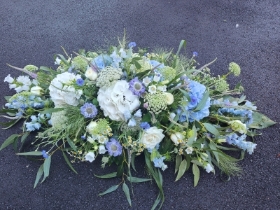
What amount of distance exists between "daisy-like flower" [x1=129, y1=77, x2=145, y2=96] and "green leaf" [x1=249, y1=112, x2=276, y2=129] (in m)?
0.61

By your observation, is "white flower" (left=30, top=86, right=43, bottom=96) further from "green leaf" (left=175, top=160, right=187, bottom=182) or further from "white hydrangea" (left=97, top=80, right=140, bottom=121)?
"green leaf" (left=175, top=160, right=187, bottom=182)

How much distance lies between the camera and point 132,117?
138cm

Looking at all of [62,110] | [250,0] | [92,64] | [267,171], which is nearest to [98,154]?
[62,110]

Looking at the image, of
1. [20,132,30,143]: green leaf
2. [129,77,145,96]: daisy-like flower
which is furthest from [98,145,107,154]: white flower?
[20,132,30,143]: green leaf

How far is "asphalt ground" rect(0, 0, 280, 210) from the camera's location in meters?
1.51

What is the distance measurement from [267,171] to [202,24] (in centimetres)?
108

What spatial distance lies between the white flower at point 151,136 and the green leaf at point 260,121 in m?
0.51

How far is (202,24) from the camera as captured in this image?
88.9 inches

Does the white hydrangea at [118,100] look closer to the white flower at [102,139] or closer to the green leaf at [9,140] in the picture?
the white flower at [102,139]

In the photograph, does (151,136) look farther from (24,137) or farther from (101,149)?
(24,137)

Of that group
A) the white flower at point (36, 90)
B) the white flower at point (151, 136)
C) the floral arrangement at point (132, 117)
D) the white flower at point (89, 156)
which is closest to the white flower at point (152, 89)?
the floral arrangement at point (132, 117)

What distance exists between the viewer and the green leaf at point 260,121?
163 centimetres

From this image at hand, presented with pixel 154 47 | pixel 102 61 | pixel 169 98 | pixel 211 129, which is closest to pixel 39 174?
pixel 102 61

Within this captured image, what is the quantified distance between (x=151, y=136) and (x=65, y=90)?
1.30ft
